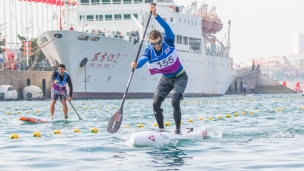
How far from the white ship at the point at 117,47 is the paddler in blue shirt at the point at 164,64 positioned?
38117 mm

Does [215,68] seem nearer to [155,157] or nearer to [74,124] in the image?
[74,124]

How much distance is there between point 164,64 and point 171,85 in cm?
50

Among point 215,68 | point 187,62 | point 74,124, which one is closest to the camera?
point 74,124

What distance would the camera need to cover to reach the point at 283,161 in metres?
10.1

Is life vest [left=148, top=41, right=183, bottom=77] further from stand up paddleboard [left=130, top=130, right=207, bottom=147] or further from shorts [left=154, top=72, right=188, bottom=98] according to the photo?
stand up paddleboard [left=130, top=130, right=207, bottom=147]

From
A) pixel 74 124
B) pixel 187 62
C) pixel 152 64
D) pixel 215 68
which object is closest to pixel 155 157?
pixel 152 64

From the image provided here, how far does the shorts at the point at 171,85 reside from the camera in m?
13.2

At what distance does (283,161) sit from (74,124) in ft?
31.5

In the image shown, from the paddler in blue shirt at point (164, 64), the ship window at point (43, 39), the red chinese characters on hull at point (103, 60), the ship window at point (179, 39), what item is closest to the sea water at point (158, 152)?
the paddler in blue shirt at point (164, 64)

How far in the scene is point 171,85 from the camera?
44.0 feet

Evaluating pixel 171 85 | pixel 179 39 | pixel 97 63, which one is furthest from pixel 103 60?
pixel 171 85

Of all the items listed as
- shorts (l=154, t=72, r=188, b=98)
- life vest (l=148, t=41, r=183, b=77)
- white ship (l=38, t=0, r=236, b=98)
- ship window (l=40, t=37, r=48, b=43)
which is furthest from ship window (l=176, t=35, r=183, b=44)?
life vest (l=148, t=41, r=183, b=77)

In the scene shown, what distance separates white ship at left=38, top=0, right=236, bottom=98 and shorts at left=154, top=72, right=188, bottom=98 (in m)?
38.1

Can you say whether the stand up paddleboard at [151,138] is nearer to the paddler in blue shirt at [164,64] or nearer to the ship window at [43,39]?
the paddler in blue shirt at [164,64]
